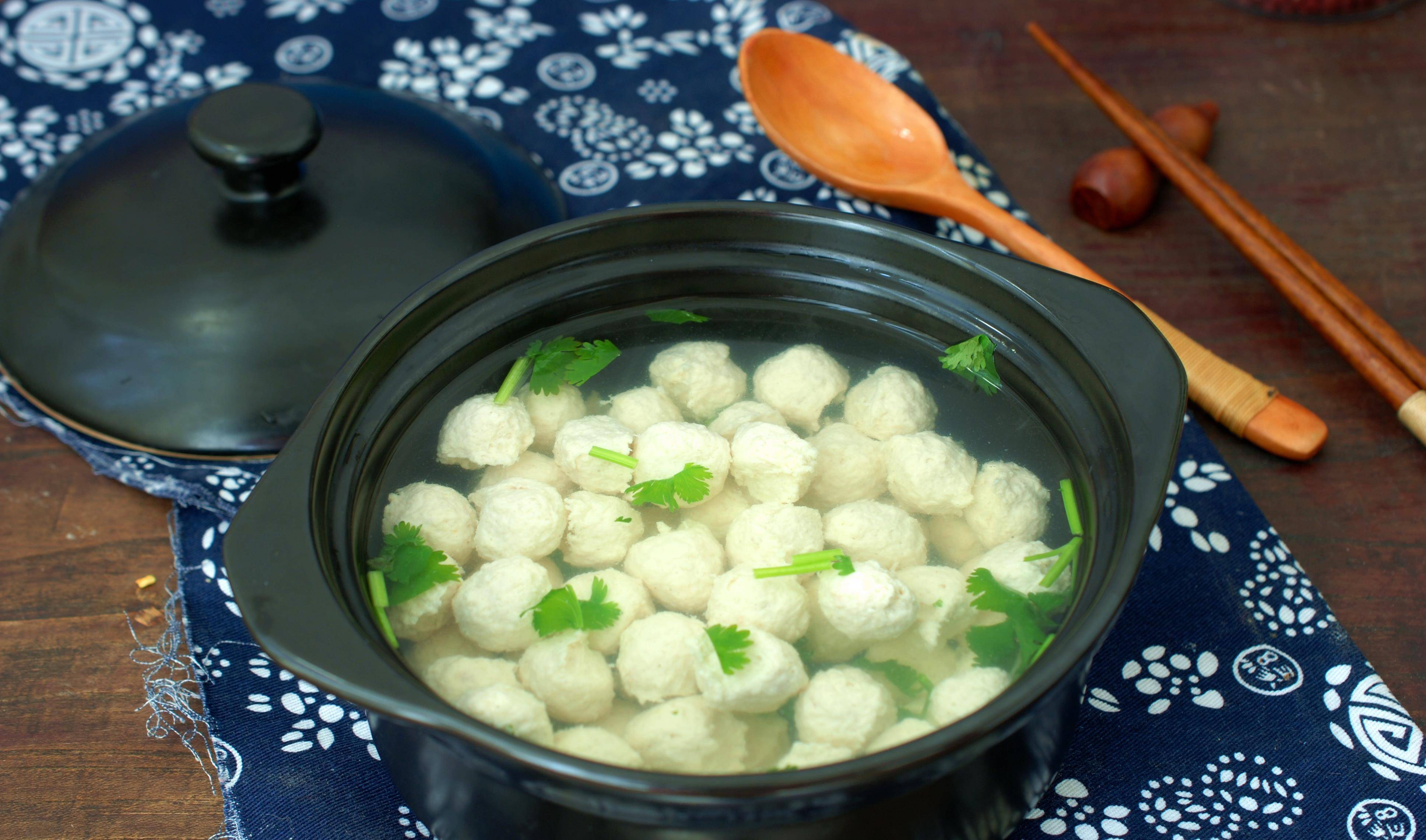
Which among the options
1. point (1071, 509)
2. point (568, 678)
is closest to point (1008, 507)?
point (1071, 509)

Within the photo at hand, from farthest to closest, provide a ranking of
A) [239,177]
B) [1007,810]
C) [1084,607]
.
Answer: [239,177], [1007,810], [1084,607]

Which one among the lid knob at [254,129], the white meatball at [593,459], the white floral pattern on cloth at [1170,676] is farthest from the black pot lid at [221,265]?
the white floral pattern on cloth at [1170,676]

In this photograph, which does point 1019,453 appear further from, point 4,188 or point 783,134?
point 4,188

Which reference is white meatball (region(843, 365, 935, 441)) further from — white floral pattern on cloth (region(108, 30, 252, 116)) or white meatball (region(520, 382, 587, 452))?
white floral pattern on cloth (region(108, 30, 252, 116))

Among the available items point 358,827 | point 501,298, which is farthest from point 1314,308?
point 358,827

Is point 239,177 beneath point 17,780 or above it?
Answer: above

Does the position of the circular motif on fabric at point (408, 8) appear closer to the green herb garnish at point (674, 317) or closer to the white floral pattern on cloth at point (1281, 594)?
the green herb garnish at point (674, 317)

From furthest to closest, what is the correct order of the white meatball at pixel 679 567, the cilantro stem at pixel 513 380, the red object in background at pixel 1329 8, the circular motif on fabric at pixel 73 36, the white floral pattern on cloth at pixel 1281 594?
the red object in background at pixel 1329 8
the circular motif on fabric at pixel 73 36
the white floral pattern on cloth at pixel 1281 594
the cilantro stem at pixel 513 380
the white meatball at pixel 679 567
